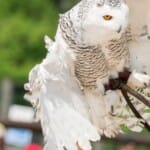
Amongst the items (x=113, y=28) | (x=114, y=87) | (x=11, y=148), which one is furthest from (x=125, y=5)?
(x=11, y=148)

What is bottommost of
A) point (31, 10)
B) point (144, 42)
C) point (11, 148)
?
point (11, 148)

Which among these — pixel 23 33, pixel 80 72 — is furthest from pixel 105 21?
pixel 23 33

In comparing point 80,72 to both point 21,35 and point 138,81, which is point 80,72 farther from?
point 21,35

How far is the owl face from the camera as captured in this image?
5.76 ft

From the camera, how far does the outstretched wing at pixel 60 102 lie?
5.71ft

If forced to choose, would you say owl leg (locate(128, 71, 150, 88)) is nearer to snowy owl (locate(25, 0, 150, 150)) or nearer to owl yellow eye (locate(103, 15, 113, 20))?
snowy owl (locate(25, 0, 150, 150))

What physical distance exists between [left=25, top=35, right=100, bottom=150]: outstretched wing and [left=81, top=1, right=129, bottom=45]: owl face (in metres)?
0.07

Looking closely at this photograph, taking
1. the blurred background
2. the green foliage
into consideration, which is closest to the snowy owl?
the blurred background

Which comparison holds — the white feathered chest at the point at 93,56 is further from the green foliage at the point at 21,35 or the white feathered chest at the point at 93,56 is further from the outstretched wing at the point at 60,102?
the green foliage at the point at 21,35

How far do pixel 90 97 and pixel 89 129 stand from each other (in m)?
0.16

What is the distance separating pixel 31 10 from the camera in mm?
9914

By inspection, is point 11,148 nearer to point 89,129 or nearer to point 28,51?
point 28,51

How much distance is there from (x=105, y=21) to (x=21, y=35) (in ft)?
25.1

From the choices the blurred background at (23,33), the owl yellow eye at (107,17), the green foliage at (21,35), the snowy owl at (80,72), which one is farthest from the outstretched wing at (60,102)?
the green foliage at (21,35)
